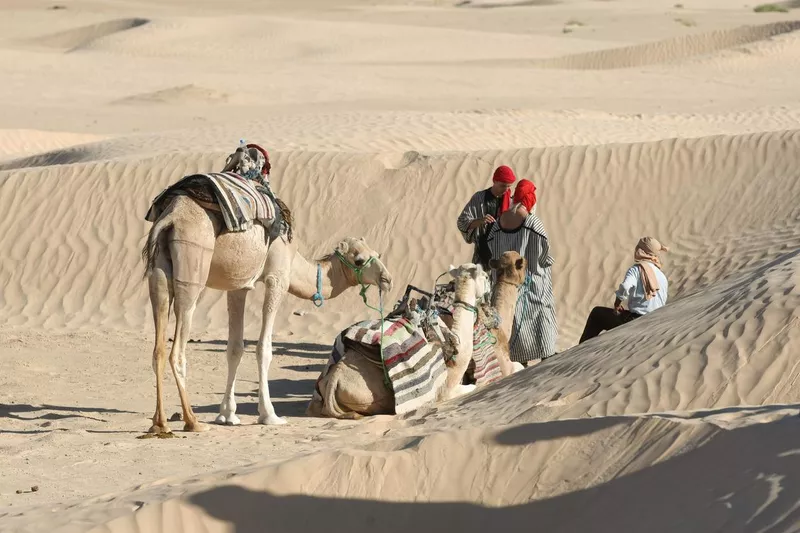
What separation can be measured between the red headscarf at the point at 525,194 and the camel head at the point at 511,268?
21.8 inches

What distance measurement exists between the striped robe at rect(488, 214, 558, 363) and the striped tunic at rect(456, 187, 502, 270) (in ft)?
0.48

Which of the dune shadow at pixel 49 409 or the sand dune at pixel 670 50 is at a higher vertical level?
the sand dune at pixel 670 50

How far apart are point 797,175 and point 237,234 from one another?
880 cm

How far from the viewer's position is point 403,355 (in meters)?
9.56

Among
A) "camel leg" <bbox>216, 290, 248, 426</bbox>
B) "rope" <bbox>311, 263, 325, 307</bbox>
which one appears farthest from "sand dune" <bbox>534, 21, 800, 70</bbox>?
"camel leg" <bbox>216, 290, 248, 426</bbox>

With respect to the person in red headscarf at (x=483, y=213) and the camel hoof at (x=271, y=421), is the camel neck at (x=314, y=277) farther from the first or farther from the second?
the person in red headscarf at (x=483, y=213)

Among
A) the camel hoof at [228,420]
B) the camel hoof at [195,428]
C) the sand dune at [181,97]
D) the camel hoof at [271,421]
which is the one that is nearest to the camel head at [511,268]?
the camel hoof at [271,421]

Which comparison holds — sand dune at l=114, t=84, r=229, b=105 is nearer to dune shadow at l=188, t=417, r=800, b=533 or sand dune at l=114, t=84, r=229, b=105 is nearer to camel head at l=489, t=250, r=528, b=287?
camel head at l=489, t=250, r=528, b=287

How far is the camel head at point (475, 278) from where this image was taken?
33.4 ft

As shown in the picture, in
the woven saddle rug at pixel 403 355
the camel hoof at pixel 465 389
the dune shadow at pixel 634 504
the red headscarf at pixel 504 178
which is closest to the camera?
the dune shadow at pixel 634 504

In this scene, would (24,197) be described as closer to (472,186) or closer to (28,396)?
(472,186)

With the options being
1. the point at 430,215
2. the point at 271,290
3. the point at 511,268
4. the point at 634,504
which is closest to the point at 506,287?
the point at 511,268

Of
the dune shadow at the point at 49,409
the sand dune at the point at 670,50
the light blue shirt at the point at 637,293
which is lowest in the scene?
the dune shadow at the point at 49,409

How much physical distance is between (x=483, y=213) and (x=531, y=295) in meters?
0.84
